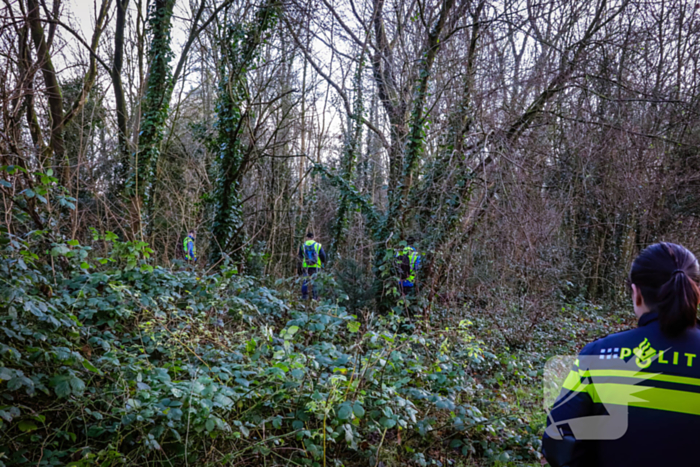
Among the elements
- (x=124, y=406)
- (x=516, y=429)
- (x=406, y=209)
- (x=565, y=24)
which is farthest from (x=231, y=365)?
(x=565, y=24)

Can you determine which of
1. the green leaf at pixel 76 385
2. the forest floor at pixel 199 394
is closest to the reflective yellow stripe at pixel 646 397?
the forest floor at pixel 199 394

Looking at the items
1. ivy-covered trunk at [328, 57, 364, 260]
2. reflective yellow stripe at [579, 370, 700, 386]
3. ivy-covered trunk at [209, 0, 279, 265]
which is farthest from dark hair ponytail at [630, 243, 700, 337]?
ivy-covered trunk at [328, 57, 364, 260]

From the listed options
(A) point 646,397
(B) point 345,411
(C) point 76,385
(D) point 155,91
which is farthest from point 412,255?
(D) point 155,91

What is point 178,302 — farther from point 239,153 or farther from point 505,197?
point 239,153

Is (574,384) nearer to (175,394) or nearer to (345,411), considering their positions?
(345,411)

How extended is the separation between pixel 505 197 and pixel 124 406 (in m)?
6.27

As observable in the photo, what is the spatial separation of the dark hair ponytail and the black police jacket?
0.05 m

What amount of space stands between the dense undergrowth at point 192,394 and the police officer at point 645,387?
144 cm

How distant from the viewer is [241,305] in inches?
201

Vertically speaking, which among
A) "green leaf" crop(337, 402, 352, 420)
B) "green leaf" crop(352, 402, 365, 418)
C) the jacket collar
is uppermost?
the jacket collar

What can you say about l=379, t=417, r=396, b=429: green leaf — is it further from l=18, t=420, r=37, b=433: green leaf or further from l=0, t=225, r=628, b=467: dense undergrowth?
l=18, t=420, r=37, b=433: green leaf

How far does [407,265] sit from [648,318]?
643 cm

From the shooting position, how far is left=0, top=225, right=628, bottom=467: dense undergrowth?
2.81 metres

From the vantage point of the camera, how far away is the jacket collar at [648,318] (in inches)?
70.3
